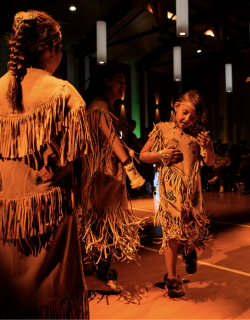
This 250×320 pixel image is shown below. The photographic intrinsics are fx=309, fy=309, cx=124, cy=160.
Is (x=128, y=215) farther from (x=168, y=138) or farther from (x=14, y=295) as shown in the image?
(x=14, y=295)

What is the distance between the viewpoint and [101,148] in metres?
1.79

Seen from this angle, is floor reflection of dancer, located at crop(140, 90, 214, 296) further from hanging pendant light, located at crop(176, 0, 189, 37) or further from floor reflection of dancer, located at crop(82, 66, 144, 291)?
hanging pendant light, located at crop(176, 0, 189, 37)

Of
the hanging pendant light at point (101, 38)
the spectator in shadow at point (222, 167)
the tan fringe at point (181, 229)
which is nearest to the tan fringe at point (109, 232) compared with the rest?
the tan fringe at point (181, 229)

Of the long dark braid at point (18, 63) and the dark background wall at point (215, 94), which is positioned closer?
the long dark braid at point (18, 63)

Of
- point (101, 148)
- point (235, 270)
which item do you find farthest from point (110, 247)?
Result: point (235, 270)

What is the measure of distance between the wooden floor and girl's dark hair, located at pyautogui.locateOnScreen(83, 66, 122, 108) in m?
1.19

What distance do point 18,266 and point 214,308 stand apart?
1.17 meters

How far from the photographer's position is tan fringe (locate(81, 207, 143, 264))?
5.75ft

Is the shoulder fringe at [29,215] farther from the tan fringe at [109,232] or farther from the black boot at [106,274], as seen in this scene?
the black boot at [106,274]

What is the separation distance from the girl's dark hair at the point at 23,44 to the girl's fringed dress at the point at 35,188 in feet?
0.11

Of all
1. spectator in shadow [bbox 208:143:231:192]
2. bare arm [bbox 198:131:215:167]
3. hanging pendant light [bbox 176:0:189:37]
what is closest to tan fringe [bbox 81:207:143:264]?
bare arm [bbox 198:131:215:167]

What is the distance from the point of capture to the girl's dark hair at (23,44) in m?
0.95

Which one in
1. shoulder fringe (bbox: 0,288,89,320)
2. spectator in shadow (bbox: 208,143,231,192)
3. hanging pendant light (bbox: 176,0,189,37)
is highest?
hanging pendant light (bbox: 176,0,189,37)

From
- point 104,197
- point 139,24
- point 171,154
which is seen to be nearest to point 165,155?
point 171,154
